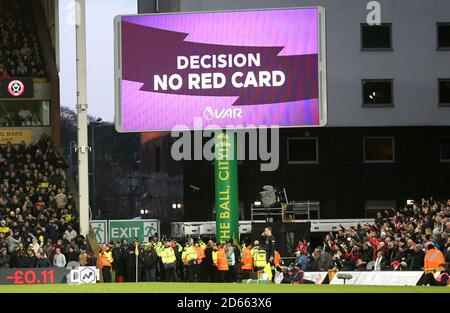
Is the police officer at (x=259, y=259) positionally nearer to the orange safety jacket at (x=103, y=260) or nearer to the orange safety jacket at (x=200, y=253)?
the orange safety jacket at (x=200, y=253)

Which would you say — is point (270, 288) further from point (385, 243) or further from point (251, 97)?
point (251, 97)

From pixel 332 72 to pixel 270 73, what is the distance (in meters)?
15.9

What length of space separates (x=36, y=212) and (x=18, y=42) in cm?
1729

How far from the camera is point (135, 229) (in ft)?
140

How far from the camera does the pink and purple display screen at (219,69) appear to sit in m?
40.0

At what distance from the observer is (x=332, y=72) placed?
55594 mm

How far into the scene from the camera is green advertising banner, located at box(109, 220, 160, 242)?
140ft

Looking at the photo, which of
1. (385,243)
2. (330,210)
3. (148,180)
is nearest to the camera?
(385,243)

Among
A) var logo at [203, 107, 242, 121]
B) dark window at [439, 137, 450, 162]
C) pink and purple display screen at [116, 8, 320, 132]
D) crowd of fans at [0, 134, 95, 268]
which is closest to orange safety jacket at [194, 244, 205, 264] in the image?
crowd of fans at [0, 134, 95, 268]

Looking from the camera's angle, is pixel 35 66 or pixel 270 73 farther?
pixel 35 66

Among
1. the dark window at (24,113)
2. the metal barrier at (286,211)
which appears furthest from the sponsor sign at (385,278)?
the dark window at (24,113)

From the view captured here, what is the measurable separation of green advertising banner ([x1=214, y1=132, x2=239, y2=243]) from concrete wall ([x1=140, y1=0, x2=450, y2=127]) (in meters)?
15.3

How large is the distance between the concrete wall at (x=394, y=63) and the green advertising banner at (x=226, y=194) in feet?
50.2
